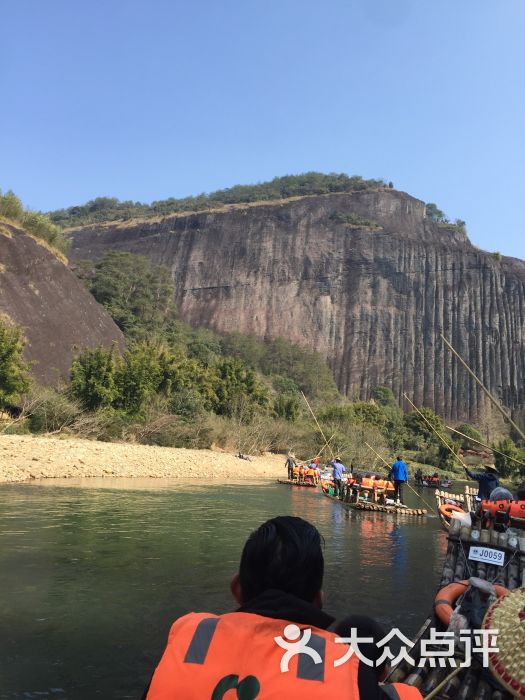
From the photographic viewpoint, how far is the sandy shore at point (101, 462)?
20797mm

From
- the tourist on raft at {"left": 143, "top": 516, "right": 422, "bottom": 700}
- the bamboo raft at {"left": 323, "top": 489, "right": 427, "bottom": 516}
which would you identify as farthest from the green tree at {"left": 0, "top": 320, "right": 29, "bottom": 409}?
the tourist on raft at {"left": 143, "top": 516, "right": 422, "bottom": 700}

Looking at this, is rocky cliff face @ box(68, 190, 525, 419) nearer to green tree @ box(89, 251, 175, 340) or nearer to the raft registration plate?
green tree @ box(89, 251, 175, 340)

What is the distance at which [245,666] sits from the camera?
1.85 meters

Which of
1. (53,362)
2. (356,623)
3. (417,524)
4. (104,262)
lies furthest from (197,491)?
(104,262)

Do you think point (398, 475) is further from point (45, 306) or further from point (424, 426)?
point (424, 426)

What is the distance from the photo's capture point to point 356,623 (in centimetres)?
250

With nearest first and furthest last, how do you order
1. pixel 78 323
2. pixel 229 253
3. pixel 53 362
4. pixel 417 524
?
pixel 417 524
pixel 53 362
pixel 78 323
pixel 229 253

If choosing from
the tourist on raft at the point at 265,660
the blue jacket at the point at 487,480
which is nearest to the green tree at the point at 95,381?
the blue jacket at the point at 487,480

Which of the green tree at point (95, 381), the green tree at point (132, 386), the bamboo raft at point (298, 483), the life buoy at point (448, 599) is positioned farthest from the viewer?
the green tree at point (132, 386)

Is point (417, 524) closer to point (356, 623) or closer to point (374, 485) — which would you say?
point (374, 485)

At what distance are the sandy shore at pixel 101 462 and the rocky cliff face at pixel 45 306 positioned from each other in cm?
1253

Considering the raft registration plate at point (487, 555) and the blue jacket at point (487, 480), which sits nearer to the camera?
the raft registration plate at point (487, 555)

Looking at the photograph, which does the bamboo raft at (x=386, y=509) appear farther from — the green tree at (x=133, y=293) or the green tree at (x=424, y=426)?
the green tree at (x=424, y=426)

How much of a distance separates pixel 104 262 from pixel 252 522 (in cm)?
5885
